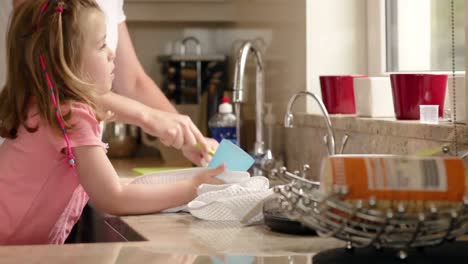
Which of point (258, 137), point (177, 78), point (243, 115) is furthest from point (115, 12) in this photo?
point (177, 78)

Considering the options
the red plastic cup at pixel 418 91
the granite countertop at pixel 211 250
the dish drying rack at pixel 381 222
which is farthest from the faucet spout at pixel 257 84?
the dish drying rack at pixel 381 222

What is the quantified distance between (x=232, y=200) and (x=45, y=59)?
489 millimetres

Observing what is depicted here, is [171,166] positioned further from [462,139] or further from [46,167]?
[462,139]

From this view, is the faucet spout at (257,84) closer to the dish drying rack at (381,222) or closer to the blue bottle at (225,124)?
the blue bottle at (225,124)

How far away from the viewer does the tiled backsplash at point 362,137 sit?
6.65ft

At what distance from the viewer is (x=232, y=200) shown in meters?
1.85

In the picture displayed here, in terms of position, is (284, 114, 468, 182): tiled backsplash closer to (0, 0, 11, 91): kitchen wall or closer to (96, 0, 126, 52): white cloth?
(96, 0, 126, 52): white cloth

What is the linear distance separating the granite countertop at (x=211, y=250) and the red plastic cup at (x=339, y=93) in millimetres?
872

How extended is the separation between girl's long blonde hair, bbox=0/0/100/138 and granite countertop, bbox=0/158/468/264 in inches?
12.5

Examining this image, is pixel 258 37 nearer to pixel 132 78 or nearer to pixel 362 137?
pixel 132 78

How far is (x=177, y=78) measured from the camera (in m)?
4.09

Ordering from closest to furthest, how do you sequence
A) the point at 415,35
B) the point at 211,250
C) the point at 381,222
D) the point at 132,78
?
the point at 381,222 → the point at 211,250 → the point at 415,35 → the point at 132,78

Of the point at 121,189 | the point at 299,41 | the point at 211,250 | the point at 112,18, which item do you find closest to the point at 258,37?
the point at 299,41

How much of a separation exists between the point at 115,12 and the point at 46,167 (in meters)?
0.99
